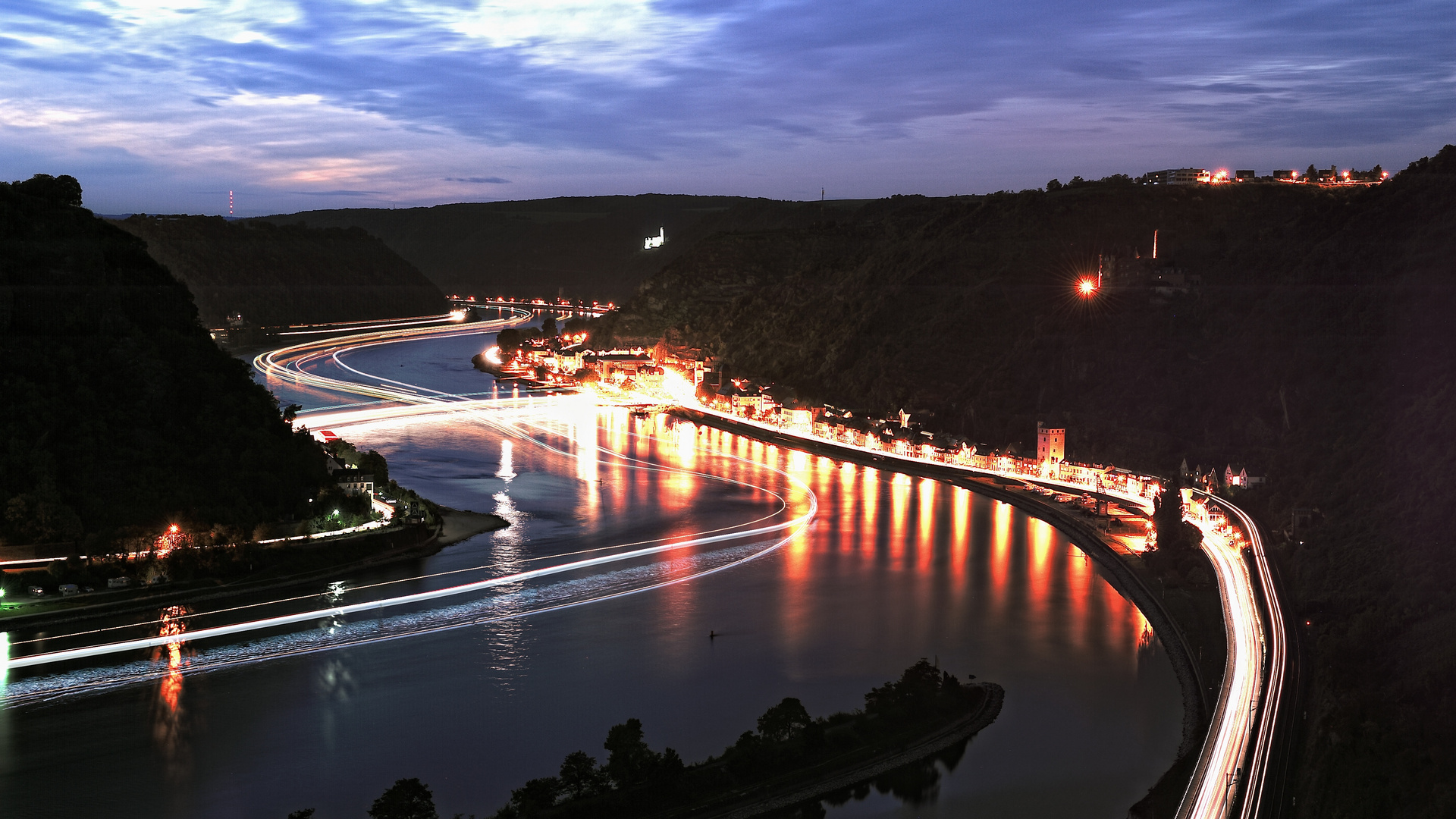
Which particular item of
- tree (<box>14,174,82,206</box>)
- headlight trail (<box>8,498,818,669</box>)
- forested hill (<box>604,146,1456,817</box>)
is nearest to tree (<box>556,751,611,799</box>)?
forested hill (<box>604,146,1456,817</box>)

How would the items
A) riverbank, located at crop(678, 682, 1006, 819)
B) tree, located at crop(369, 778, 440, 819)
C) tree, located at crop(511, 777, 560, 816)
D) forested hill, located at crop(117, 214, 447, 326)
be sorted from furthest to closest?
forested hill, located at crop(117, 214, 447, 326)
riverbank, located at crop(678, 682, 1006, 819)
tree, located at crop(511, 777, 560, 816)
tree, located at crop(369, 778, 440, 819)

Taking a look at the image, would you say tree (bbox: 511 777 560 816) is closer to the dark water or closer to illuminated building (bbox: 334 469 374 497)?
the dark water

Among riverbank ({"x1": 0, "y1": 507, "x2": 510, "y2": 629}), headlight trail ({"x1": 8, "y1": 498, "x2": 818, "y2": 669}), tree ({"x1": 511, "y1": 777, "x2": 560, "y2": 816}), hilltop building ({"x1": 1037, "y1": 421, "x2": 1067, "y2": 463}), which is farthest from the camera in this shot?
hilltop building ({"x1": 1037, "y1": 421, "x2": 1067, "y2": 463})

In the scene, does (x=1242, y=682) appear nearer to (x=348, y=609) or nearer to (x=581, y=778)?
(x=581, y=778)

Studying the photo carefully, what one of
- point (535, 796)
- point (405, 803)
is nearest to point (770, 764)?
point (535, 796)

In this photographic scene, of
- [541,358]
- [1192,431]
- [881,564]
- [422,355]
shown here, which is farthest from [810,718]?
[422,355]

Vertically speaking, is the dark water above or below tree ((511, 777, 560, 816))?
below

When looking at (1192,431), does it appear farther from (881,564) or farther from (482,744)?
(482,744)
